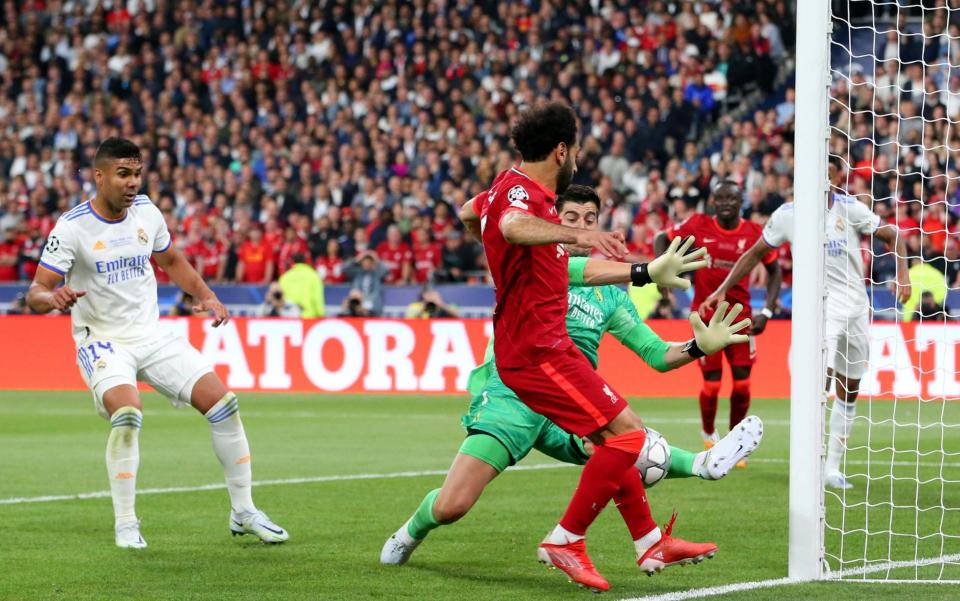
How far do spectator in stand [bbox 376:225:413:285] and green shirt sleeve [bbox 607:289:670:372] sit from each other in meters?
15.0

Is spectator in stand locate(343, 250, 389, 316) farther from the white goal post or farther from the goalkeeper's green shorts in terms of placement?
the goalkeeper's green shorts

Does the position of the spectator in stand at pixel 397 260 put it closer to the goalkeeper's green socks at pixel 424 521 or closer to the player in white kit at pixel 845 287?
the player in white kit at pixel 845 287

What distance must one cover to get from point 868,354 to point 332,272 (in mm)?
13134

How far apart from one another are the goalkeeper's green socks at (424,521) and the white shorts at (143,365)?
69.4 inches

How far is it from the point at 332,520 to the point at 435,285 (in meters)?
12.9

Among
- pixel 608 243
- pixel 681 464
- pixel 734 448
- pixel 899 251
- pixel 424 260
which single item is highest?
pixel 608 243

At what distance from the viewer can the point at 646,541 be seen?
6.51 metres

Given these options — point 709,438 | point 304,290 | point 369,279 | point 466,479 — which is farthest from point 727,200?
point 304,290

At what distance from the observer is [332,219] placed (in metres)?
23.9

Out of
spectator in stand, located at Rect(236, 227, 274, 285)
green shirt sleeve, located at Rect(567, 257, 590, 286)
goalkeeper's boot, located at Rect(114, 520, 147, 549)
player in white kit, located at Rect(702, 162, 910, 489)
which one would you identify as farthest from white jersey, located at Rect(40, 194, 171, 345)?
spectator in stand, located at Rect(236, 227, 274, 285)

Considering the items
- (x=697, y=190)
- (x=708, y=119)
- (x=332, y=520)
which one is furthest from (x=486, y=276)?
(x=332, y=520)

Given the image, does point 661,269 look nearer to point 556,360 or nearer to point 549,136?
point 556,360

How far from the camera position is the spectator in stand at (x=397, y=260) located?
73.8 feet

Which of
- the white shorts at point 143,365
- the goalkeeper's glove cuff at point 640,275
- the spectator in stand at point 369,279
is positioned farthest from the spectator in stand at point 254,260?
the goalkeeper's glove cuff at point 640,275
